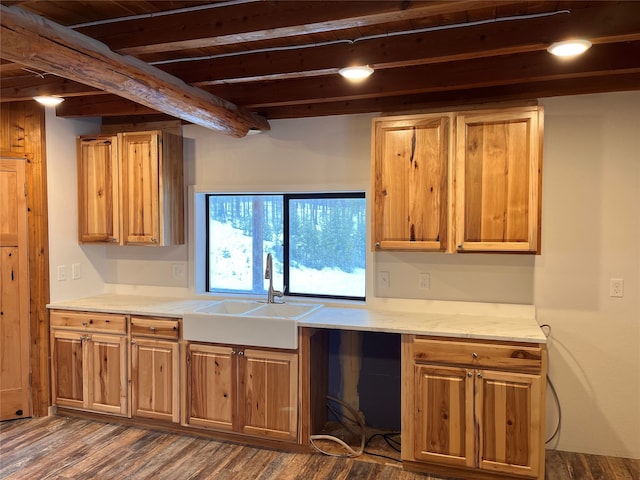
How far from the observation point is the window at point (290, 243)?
3631 millimetres

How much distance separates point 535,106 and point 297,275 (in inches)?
78.2

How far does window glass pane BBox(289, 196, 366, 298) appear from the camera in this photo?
3.61 m

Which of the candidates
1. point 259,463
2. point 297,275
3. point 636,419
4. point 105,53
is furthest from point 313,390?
point 105,53

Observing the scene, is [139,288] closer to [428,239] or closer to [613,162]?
[428,239]

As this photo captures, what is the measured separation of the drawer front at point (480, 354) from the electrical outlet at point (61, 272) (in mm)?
2666

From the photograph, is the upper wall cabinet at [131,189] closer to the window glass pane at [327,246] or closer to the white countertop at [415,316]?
the white countertop at [415,316]

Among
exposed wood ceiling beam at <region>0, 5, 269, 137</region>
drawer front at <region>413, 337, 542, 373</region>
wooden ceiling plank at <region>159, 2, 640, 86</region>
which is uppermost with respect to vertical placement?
wooden ceiling plank at <region>159, 2, 640, 86</region>

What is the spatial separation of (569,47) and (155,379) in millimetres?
3084

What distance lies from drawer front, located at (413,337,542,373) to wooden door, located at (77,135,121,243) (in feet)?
7.85

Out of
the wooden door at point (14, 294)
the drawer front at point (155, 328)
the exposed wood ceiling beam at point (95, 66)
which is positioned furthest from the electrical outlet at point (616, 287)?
the wooden door at point (14, 294)

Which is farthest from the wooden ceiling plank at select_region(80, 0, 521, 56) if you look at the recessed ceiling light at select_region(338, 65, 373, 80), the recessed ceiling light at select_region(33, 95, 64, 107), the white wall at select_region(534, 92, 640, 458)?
the white wall at select_region(534, 92, 640, 458)

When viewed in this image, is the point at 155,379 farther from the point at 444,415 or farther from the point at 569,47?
the point at 569,47

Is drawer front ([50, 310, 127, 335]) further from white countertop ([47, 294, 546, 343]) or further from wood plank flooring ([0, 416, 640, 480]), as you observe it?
wood plank flooring ([0, 416, 640, 480])

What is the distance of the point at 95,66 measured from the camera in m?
2.22
